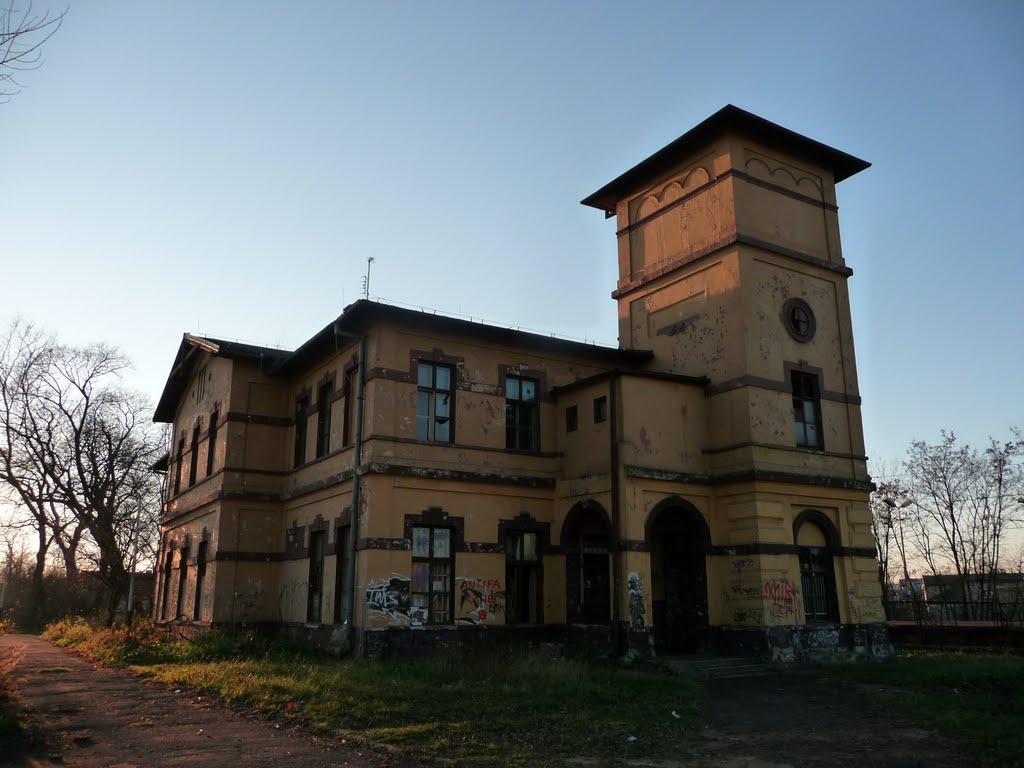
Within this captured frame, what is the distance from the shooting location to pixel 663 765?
8.63m

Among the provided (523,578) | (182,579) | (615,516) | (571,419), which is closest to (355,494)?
(523,578)

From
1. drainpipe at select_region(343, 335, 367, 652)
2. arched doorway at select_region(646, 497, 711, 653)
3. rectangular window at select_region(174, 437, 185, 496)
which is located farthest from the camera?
rectangular window at select_region(174, 437, 185, 496)

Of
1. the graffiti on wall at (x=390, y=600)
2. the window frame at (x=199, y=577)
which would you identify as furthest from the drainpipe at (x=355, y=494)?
the window frame at (x=199, y=577)

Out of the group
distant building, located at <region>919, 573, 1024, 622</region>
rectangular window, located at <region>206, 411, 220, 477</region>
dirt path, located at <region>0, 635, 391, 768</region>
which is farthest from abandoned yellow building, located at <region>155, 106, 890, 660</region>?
distant building, located at <region>919, 573, 1024, 622</region>

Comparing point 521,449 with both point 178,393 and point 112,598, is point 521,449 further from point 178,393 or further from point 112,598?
point 112,598

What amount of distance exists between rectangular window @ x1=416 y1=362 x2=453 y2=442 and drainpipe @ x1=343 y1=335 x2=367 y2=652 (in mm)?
1197

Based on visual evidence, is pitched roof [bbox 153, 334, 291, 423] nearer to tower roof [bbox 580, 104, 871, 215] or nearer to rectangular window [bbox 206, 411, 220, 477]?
rectangular window [bbox 206, 411, 220, 477]

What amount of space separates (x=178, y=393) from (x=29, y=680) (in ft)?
47.6

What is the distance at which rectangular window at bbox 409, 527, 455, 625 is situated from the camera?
17.0 meters

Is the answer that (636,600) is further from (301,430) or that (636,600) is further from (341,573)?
(301,430)

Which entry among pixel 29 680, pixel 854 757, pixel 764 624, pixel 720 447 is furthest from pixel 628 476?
pixel 29 680

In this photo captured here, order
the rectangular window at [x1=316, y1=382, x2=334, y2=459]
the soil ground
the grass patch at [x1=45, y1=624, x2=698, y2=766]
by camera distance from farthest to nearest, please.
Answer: the rectangular window at [x1=316, y1=382, x2=334, y2=459] → the grass patch at [x1=45, y1=624, x2=698, y2=766] → the soil ground

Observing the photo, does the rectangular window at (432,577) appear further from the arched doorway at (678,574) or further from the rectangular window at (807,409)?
the rectangular window at (807,409)

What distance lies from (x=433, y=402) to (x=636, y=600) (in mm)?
5921
